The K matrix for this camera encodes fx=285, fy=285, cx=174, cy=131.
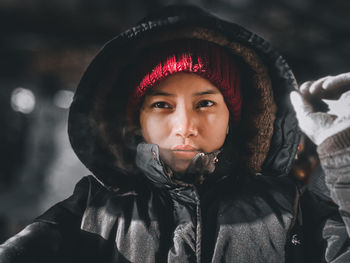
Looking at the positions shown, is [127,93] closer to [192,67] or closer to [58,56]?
[192,67]

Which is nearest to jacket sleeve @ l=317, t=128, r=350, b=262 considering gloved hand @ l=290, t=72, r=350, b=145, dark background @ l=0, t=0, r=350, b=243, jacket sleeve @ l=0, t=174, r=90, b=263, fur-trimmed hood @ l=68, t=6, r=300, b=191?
gloved hand @ l=290, t=72, r=350, b=145

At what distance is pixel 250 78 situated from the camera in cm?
89

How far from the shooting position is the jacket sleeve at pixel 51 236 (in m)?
0.63

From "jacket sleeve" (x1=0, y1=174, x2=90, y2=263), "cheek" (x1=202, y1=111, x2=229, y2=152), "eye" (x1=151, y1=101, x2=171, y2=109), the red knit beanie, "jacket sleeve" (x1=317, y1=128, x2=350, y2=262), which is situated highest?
the red knit beanie

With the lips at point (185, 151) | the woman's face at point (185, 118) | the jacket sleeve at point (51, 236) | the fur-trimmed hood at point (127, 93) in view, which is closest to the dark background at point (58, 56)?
the fur-trimmed hood at point (127, 93)

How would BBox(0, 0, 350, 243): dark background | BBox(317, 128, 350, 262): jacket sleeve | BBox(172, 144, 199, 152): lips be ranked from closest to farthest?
BBox(317, 128, 350, 262): jacket sleeve
BBox(172, 144, 199, 152): lips
BBox(0, 0, 350, 243): dark background

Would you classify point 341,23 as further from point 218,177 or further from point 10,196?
point 10,196

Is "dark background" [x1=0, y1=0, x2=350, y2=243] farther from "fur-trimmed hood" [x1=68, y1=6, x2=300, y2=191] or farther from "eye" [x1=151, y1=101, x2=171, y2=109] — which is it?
"eye" [x1=151, y1=101, x2=171, y2=109]

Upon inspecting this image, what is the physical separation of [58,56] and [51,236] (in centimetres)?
319

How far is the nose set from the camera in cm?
72

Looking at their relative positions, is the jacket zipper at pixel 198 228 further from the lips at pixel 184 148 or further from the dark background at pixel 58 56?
the dark background at pixel 58 56

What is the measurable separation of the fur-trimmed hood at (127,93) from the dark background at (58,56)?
1635mm

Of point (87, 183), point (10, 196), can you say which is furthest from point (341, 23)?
point (10, 196)

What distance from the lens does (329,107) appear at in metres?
0.73
